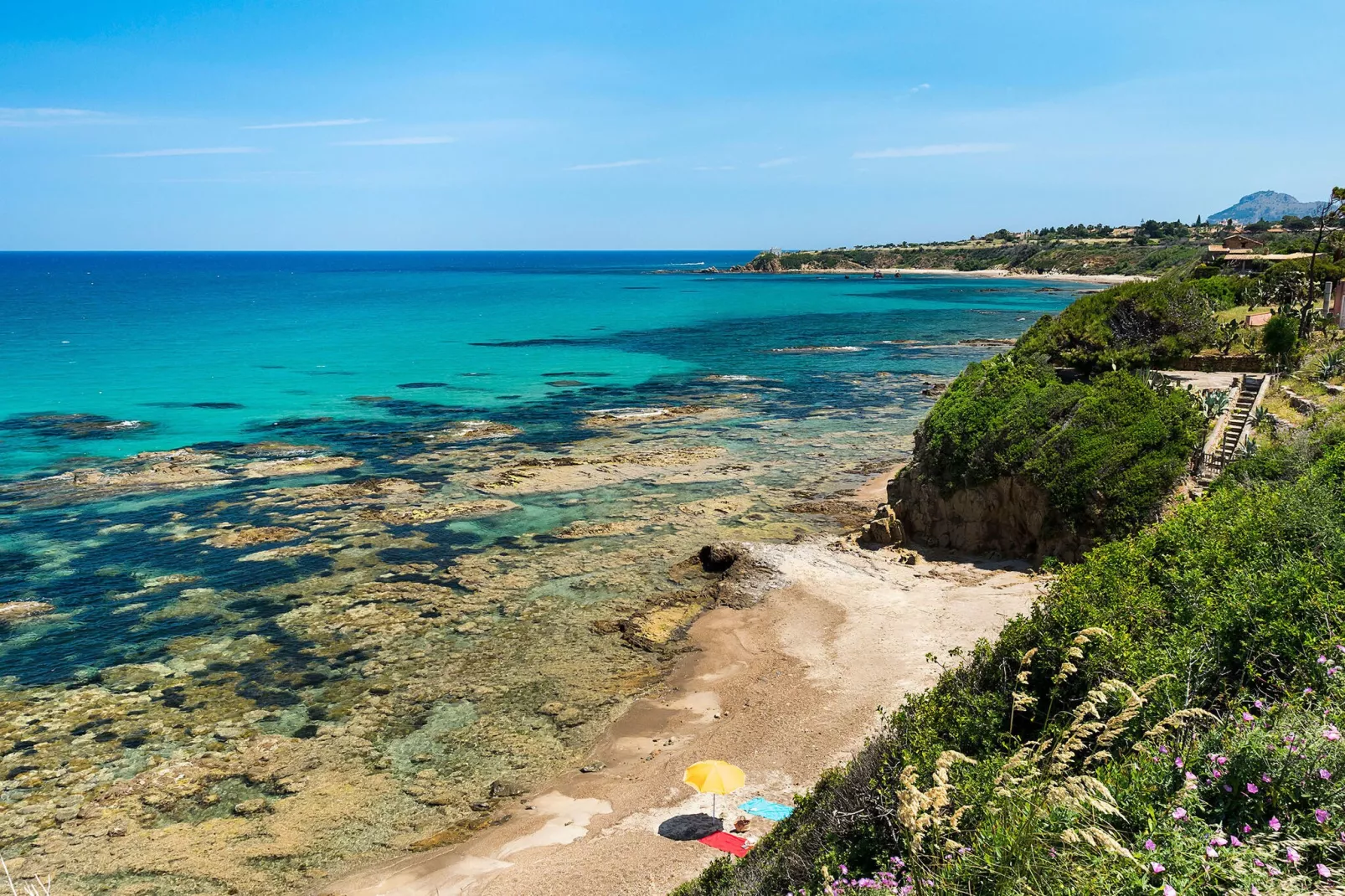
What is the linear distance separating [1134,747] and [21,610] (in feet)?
80.2

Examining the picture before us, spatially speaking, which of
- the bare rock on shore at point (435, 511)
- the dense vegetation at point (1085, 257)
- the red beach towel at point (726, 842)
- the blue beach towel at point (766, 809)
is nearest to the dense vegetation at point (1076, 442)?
the blue beach towel at point (766, 809)

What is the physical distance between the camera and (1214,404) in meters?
23.7

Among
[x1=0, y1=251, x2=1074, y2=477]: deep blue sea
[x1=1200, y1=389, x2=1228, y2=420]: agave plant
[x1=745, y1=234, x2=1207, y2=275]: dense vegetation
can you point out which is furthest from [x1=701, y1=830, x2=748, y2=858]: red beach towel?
Answer: [x1=745, y1=234, x2=1207, y2=275]: dense vegetation

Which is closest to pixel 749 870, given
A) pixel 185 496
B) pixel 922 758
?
pixel 922 758

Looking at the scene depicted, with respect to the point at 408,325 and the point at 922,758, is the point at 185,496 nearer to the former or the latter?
the point at 922,758

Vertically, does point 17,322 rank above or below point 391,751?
above

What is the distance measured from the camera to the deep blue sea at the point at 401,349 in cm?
4622

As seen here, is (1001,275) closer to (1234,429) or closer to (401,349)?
(401,349)

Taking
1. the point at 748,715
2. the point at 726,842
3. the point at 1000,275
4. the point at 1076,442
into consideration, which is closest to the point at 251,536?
the point at 748,715

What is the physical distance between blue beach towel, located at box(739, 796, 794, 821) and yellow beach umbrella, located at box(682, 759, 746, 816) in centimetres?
39

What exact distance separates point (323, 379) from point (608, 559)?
138 ft

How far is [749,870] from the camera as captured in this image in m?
8.94

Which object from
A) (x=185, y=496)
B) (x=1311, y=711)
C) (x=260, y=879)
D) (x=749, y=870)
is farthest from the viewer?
(x=185, y=496)

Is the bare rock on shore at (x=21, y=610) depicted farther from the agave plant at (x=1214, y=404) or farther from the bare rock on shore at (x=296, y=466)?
the agave plant at (x=1214, y=404)
